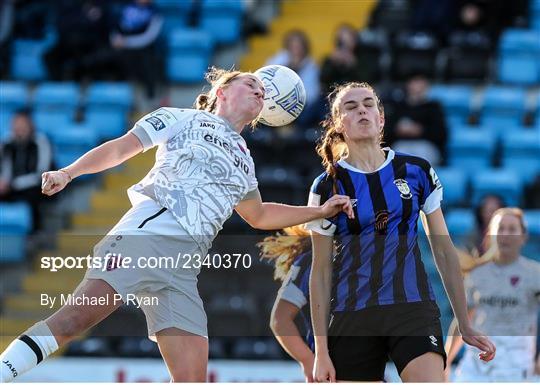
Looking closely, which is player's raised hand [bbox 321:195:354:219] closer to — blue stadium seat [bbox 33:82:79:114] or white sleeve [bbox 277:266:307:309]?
white sleeve [bbox 277:266:307:309]

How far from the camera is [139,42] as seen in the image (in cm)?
1348

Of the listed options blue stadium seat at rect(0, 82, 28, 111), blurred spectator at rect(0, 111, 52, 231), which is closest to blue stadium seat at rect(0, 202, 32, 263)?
blurred spectator at rect(0, 111, 52, 231)

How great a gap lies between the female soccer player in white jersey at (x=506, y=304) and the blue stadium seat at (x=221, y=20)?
6.37m

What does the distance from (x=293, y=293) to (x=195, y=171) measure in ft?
3.84

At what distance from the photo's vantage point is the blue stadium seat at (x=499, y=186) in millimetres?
11703

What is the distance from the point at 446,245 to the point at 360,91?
2.69 feet

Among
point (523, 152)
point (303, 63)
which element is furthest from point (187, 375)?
point (303, 63)

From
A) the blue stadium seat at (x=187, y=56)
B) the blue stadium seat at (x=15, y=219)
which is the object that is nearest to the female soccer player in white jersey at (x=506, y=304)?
the blue stadium seat at (x=15, y=219)

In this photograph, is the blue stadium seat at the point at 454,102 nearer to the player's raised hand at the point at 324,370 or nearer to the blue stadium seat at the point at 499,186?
the blue stadium seat at the point at 499,186

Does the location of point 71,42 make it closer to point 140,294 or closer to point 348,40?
point 348,40

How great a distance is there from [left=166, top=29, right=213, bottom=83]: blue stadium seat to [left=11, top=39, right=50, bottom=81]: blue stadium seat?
4.77ft

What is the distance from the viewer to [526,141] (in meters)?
12.3

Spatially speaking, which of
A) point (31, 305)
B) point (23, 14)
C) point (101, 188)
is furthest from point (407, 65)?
point (31, 305)

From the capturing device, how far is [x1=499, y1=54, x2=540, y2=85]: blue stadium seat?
43.4 feet
